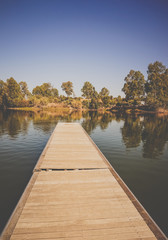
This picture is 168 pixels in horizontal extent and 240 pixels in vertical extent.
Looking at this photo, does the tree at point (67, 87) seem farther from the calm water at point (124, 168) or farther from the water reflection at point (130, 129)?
the calm water at point (124, 168)

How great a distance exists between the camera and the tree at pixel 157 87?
7162 centimetres

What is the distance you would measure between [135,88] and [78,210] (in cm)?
8424

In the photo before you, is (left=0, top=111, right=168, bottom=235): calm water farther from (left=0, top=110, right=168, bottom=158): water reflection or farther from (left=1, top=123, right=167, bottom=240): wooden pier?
(left=1, top=123, right=167, bottom=240): wooden pier

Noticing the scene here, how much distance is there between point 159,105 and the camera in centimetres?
7588

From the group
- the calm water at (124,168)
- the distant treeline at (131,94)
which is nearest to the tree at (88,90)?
the distant treeline at (131,94)

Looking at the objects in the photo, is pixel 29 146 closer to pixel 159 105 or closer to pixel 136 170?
pixel 136 170

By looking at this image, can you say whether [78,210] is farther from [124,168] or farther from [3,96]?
[3,96]

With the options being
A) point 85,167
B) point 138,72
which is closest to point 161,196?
point 85,167

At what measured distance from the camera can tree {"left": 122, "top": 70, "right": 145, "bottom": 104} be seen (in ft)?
256

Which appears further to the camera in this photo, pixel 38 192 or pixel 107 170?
pixel 107 170

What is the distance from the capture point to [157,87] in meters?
74.2

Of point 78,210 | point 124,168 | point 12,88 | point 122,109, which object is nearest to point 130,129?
point 124,168

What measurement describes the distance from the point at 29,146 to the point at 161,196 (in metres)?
13.1

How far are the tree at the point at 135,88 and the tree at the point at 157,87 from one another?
395cm
